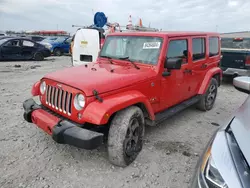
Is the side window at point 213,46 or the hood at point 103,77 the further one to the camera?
the side window at point 213,46

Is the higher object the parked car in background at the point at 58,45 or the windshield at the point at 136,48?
the parked car in background at the point at 58,45

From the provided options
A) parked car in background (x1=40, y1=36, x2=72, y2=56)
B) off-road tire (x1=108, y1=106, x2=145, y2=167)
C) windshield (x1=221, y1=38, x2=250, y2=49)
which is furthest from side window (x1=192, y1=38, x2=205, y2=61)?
parked car in background (x1=40, y1=36, x2=72, y2=56)

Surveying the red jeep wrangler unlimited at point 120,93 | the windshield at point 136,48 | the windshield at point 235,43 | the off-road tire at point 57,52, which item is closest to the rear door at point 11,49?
the off-road tire at point 57,52

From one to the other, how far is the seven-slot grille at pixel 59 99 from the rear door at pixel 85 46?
16.2 ft

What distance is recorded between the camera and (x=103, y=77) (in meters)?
2.99

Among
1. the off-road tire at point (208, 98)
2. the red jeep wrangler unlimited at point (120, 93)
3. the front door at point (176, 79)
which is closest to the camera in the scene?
the red jeep wrangler unlimited at point (120, 93)

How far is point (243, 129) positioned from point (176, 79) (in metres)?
2.32

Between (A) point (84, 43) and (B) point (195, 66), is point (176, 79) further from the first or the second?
(A) point (84, 43)

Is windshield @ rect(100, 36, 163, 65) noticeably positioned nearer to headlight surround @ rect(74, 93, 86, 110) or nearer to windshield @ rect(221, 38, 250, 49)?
headlight surround @ rect(74, 93, 86, 110)

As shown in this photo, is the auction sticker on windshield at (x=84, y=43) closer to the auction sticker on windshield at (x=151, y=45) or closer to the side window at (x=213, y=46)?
the side window at (x=213, y=46)

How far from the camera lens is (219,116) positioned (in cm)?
502

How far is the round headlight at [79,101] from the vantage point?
2666 mm

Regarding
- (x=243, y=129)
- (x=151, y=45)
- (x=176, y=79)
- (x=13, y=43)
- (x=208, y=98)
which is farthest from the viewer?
(x=13, y=43)

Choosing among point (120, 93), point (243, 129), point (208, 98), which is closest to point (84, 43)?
point (208, 98)
